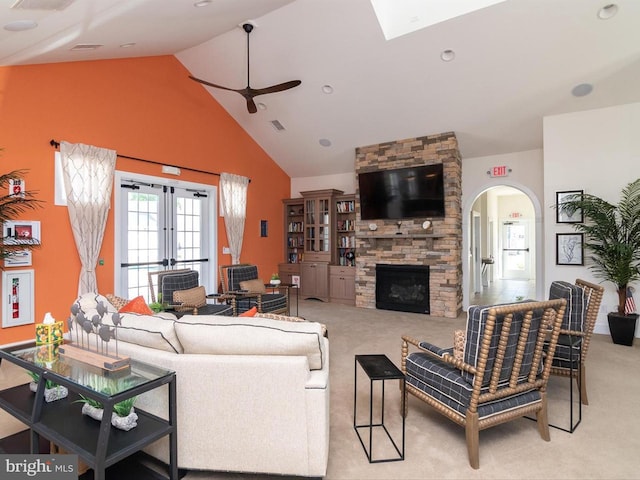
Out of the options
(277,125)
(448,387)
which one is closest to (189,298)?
(448,387)

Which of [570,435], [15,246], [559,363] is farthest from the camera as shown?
[15,246]

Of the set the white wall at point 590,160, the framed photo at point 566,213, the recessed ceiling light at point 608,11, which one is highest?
the recessed ceiling light at point 608,11

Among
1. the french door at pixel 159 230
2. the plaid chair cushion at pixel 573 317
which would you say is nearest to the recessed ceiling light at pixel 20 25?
the french door at pixel 159 230

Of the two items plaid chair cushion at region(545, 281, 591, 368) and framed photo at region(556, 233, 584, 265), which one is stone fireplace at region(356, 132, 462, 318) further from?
plaid chair cushion at region(545, 281, 591, 368)

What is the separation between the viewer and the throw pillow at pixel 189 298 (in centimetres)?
439

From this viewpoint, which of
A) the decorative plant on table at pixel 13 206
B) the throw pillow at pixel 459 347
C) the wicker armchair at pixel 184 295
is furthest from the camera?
the wicker armchair at pixel 184 295

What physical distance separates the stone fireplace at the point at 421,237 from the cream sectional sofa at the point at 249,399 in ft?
15.1

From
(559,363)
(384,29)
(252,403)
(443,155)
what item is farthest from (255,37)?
(559,363)

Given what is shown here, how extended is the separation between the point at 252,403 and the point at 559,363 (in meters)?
2.55

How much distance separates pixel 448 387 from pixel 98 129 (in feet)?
17.3

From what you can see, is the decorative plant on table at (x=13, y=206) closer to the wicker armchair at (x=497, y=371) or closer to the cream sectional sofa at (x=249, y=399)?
the cream sectional sofa at (x=249, y=399)

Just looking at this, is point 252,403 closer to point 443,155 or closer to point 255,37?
point 255,37

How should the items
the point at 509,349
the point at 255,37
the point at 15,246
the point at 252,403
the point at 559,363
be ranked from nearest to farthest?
the point at 252,403
the point at 509,349
the point at 559,363
the point at 15,246
the point at 255,37

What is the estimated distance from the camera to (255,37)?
502cm
